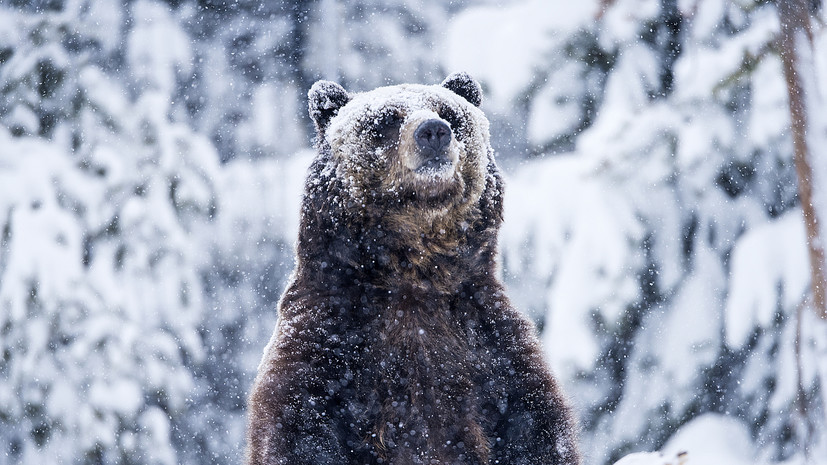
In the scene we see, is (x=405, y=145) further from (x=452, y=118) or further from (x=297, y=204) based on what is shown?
(x=297, y=204)

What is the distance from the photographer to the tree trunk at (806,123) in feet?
11.4

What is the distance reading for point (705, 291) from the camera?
5.01 metres

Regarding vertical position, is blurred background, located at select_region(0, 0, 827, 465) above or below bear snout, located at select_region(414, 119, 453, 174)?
above

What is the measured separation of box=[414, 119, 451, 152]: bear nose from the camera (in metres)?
1.83

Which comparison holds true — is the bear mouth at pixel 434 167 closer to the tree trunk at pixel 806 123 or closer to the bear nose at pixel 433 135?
the bear nose at pixel 433 135

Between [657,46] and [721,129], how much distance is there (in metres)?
0.75

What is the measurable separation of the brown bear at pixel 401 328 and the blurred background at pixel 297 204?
292cm

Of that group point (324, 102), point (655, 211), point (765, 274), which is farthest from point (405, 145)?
point (765, 274)

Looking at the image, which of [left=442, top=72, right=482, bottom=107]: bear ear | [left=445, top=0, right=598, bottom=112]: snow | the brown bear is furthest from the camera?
[left=445, top=0, right=598, bottom=112]: snow

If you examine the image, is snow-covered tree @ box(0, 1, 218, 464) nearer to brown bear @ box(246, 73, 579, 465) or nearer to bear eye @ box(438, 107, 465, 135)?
brown bear @ box(246, 73, 579, 465)

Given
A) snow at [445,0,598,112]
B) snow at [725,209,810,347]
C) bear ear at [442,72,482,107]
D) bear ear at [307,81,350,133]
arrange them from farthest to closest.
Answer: snow at [445,0,598,112]
snow at [725,209,810,347]
bear ear at [442,72,482,107]
bear ear at [307,81,350,133]

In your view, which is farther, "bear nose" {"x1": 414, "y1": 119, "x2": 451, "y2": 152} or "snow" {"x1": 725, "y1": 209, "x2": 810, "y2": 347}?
"snow" {"x1": 725, "y1": 209, "x2": 810, "y2": 347}

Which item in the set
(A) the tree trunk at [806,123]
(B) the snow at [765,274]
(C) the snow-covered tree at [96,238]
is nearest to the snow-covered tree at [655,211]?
(B) the snow at [765,274]

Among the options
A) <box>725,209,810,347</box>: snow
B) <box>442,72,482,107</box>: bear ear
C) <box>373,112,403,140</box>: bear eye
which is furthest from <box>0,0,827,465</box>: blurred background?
<box>373,112,403,140</box>: bear eye
